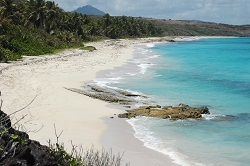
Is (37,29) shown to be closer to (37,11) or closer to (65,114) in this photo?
(37,11)

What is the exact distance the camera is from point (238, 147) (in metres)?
13.1

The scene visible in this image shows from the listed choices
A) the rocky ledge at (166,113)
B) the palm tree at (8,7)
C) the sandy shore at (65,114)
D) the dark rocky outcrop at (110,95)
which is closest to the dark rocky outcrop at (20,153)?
the sandy shore at (65,114)

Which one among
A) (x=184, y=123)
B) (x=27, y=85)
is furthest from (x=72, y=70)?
(x=184, y=123)

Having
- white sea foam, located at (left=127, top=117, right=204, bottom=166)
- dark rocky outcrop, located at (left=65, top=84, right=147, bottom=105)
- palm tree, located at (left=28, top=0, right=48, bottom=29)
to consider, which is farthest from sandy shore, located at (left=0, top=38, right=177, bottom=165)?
palm tree, located at (left=28, top=0, right=48, bottom=29)

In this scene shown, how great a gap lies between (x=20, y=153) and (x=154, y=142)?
8.84 metres

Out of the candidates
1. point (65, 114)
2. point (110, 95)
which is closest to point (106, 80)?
point (110, 95)

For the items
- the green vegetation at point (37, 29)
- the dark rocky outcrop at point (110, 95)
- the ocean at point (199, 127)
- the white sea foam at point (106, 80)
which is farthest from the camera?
the green vegetation at point (37, 29)

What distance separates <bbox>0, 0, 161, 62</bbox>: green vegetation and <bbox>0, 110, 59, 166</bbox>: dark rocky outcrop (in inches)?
1218

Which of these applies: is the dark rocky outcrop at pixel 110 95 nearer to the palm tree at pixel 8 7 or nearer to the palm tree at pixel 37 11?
the palm tree at pixel 8 7

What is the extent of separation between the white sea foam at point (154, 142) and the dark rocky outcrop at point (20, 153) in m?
6.80

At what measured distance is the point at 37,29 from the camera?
57.2 meters

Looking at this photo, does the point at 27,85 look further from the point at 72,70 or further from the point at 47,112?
the point at 72,70

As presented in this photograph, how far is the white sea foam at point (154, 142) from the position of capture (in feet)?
36.9

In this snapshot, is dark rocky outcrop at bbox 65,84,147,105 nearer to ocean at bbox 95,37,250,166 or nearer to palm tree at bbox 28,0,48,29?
ocean at bbox 95,37,250,166
